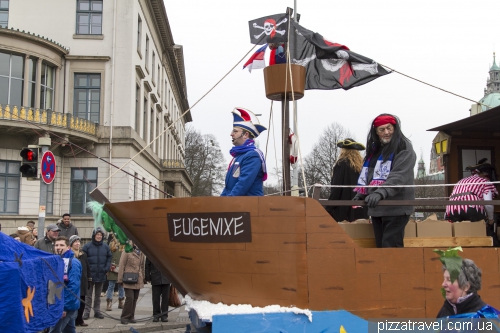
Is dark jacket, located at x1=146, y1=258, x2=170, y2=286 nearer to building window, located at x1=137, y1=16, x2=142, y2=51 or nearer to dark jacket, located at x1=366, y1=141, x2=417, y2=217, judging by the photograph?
dark jacket, located at x1=366, y1=141, x2=417, y2=217

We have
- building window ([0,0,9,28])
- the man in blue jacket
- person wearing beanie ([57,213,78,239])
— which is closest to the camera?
the man in blue jacket

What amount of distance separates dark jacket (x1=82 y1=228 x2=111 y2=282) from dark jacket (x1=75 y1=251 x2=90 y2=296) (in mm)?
304

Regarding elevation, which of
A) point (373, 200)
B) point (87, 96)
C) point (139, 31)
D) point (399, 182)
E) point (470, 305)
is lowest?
point (470, 305)

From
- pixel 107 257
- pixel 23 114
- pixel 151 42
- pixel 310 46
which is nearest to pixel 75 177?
pixel 23 114

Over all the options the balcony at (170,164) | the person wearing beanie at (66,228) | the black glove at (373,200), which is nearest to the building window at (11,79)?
the person wearing beanie at (66,228)

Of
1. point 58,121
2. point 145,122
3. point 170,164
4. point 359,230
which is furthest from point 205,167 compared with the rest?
point 359,230

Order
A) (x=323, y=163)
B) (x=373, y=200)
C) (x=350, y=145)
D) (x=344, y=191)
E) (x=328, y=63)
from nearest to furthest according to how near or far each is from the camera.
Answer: (x=373, y=200) < (x=328, y=63) < (x=344, y=191) < (x=350, y=145) < (x=323, y=163)

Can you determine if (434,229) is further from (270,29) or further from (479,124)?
(479,124)

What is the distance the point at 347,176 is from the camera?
621cm

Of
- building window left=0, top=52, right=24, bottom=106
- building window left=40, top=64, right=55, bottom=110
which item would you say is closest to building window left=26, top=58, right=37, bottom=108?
building window left=0, top=52, right=24, bottom=106

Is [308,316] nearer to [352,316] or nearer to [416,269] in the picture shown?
[352,316]

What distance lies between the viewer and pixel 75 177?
81.4ft

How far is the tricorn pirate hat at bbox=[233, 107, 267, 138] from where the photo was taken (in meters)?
4.80

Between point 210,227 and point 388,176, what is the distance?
166 cm
